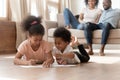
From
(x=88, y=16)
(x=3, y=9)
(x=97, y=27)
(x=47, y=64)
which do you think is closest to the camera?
(x=47, y=64)

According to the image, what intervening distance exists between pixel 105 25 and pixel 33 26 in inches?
70.4

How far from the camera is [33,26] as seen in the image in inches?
92.7

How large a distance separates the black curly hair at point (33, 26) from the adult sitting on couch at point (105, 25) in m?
1.58

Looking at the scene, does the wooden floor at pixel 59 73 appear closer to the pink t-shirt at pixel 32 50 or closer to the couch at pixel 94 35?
the pink t-shirt at pixel 32 50

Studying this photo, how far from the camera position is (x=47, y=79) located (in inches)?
65.5

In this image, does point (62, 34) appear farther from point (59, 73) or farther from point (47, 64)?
point (59, 73)

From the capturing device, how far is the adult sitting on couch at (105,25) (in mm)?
3884

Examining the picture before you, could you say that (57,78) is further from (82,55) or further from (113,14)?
(113,14)

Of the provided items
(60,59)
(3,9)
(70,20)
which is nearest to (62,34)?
(60,59)

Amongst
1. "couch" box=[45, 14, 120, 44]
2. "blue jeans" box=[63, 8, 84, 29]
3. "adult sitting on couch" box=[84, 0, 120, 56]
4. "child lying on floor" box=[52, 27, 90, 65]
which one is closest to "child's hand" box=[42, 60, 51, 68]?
"child lying on floor" box=[52, 27, 90, 65]

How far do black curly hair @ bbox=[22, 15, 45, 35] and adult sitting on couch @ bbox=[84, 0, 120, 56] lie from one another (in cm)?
158

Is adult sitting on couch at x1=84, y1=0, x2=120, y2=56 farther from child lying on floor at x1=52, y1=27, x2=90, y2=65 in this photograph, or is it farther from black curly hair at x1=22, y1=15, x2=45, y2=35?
black curly hair at x1=22, y1=15, x2=45, y2=35

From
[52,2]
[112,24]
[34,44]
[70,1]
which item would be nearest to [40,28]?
[34,44]

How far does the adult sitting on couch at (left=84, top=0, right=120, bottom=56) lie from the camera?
388 cm
